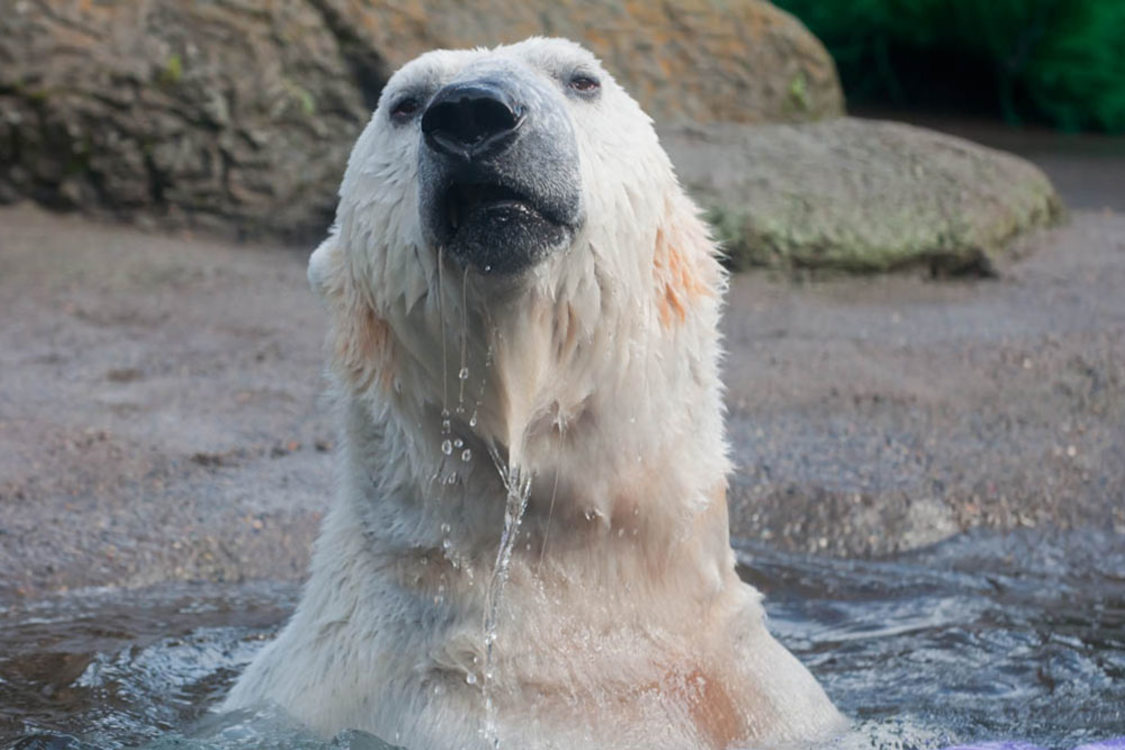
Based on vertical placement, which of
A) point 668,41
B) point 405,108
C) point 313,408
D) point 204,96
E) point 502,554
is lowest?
point 313,408

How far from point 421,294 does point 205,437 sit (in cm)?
258

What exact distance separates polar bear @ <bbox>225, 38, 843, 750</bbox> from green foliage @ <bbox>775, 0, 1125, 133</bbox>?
10.1m

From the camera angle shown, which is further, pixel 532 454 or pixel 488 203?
pixel 532 454

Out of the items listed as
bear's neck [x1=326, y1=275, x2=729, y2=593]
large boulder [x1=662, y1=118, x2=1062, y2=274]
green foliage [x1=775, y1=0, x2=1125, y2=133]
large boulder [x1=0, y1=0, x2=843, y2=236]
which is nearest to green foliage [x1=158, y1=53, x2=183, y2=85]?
large boulder [x1=0, y1=0, x2=843, y2=236]

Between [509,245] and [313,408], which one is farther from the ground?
[509,245]

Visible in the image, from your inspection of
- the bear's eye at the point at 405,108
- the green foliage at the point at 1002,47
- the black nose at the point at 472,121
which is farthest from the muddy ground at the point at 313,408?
the green foliage at the point at 1002,47

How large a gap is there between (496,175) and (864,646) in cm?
191

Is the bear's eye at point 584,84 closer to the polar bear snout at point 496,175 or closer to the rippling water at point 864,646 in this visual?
the polar bear snout at point 496,175

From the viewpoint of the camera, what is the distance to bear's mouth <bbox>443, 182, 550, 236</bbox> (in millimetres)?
2371

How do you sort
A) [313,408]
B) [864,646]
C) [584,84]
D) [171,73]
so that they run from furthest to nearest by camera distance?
[171,73]
[313,408]
[864,646]
[584,84]

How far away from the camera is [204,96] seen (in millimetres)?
7496

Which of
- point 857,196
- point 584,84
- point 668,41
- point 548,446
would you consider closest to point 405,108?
point 584,84

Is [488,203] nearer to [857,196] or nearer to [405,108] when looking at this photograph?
[405,108]

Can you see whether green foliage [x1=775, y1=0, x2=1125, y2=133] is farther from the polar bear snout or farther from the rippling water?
the polar bear snout
